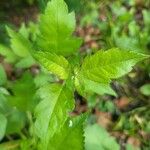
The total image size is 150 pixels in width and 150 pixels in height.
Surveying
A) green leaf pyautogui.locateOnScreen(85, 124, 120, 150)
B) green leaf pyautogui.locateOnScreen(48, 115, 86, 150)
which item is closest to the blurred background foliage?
green leaf pyautogui.locateOnScreen(85, 124, 120, 150)

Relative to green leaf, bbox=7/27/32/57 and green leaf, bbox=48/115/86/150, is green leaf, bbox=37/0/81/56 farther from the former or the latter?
green leaf, bbox=7/27/32/57

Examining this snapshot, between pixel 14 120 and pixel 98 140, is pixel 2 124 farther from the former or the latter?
pixel 98 140

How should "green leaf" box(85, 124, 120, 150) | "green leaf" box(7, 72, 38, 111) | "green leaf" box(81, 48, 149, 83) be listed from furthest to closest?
"green leaf" box(85, 124, 120, 150) < "green leaf" box(7, 72, 38, 111) < "green leaf" box(81, 48, 149, 83)

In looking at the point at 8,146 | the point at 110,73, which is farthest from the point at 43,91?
the point at 8,146

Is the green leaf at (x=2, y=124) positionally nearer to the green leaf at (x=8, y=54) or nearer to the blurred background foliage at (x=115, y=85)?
the blurred background foliage at (x=115, y=85)

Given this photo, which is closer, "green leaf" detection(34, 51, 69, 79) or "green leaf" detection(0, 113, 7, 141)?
"green leaf" detection(34, 51, 69, 79)
